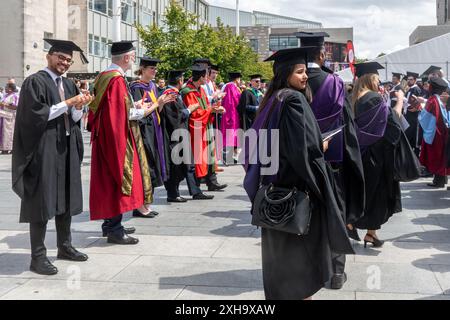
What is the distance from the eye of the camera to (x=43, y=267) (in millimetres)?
5348

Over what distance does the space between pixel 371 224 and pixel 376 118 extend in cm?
109

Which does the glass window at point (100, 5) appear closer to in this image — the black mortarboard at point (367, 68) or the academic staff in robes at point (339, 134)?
the black mortarboard at point (367, 68)

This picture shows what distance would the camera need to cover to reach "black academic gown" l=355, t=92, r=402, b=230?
6.23 metres

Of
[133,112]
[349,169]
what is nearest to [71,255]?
[133,112]

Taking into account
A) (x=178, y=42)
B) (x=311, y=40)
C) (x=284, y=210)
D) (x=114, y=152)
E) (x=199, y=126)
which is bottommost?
(x=284, y=210)

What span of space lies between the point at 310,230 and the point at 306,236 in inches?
1.9

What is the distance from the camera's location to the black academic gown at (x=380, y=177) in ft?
20.4

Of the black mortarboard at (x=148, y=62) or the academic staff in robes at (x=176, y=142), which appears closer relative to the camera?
the black mortarboard at (x=148, y=62)

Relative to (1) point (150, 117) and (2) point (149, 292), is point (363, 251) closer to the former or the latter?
(2) point (149, 292)

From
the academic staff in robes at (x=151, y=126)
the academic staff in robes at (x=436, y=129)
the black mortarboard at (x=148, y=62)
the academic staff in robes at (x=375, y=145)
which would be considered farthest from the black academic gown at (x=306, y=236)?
the academic staff in robes at (x=436, y=129)

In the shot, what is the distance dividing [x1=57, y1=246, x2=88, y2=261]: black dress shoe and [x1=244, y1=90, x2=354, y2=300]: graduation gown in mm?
2466

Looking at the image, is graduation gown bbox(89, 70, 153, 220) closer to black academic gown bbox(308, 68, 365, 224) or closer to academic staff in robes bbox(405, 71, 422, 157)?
black academic gown bbox(308, 68, 365, 224)

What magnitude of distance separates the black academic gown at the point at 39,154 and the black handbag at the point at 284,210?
7.86ft

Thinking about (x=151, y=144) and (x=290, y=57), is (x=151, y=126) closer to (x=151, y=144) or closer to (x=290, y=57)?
(x=151, y=144)
